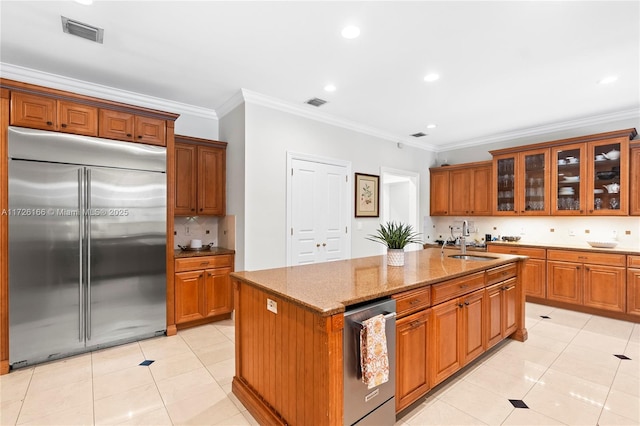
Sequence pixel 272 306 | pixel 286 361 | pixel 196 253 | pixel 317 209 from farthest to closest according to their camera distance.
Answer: pixel 317 209
pixel 196 253
pixel 272 306
pixel 286 361

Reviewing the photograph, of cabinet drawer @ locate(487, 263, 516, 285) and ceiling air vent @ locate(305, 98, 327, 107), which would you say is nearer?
cabinet drawer @ locate(487, 263, 516, 285)

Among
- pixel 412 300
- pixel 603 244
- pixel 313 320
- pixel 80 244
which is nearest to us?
pixel 313 320

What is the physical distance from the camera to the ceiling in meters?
2.26

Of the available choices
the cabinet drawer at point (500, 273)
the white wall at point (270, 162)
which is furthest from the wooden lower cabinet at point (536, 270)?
the white wall at point (270, 162)

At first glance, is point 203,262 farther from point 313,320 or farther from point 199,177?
point 313,320

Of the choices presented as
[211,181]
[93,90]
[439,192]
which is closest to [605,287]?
[439,192]

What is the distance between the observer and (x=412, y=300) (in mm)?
2035

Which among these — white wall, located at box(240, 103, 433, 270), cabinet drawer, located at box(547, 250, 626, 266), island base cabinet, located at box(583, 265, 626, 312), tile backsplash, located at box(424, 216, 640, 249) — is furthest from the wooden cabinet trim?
white wall, located at box(240, 103, 433, 270)

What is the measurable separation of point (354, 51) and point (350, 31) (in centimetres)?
32

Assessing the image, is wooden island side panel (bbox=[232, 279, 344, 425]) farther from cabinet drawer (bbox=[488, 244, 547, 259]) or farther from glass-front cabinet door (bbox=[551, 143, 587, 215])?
glass-front cabinet door (bbox=[551, 143, 587, 215])

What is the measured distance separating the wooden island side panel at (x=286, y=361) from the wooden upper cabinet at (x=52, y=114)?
230 cm

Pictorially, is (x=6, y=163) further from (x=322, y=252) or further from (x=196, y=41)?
(x=322, y=252)

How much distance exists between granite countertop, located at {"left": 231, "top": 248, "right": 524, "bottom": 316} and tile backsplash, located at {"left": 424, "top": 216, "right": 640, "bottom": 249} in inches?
111

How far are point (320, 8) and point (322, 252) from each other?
9.98ft
